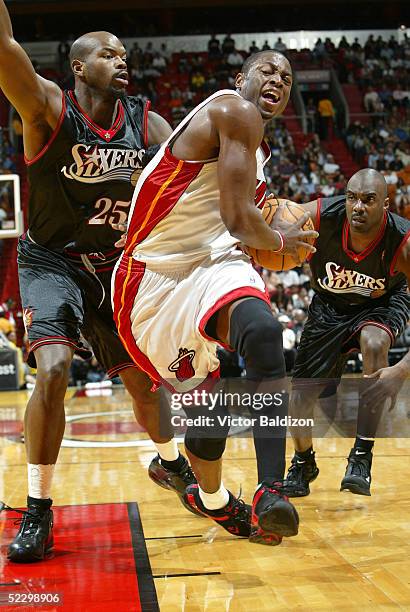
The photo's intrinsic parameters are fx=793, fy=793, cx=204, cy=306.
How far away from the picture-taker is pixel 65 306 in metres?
3.78

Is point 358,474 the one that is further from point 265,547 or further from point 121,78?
point 121,78

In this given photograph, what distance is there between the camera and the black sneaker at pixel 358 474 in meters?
4.35

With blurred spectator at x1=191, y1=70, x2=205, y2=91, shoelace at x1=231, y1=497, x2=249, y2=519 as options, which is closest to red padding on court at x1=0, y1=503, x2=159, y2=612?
shoelace at x1=231, y1=497, x2=249, y2=519

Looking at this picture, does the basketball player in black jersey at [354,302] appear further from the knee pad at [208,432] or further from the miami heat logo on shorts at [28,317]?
the miami heat logo on shorts at [28,317]

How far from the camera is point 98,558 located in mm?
3568

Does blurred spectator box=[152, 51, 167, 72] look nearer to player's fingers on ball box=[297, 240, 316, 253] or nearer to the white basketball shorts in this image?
the white basketball shorts

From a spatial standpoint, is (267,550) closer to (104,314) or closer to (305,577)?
(305,577)

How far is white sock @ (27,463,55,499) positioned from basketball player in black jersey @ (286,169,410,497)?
5.33 ft

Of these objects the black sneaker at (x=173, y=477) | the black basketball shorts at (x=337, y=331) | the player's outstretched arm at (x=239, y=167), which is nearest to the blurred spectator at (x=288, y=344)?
the black basketball shorts at (x=337, y=331)

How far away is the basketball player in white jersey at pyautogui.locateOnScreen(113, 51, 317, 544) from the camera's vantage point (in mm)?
2820

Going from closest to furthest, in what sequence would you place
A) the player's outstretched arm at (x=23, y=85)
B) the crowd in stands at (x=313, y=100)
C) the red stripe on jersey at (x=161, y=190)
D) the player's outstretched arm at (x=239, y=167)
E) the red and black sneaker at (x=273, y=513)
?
the red and black sneaker at (x=273, y=513) < the player's outstretched arm at (x=239, y=167) < the red stripe on jersey at (x=161, y=190) < the player's outstretched arm at (x=23, y=85) < the crowd in stands at (x=313, y=100)

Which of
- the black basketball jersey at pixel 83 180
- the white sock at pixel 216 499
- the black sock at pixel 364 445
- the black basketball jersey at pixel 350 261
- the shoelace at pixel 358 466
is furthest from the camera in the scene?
the black basketball jersey at pixel 350 261

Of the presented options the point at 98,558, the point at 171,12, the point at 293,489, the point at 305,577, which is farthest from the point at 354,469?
the point at 171,12

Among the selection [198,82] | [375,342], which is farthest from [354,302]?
[198,82]
